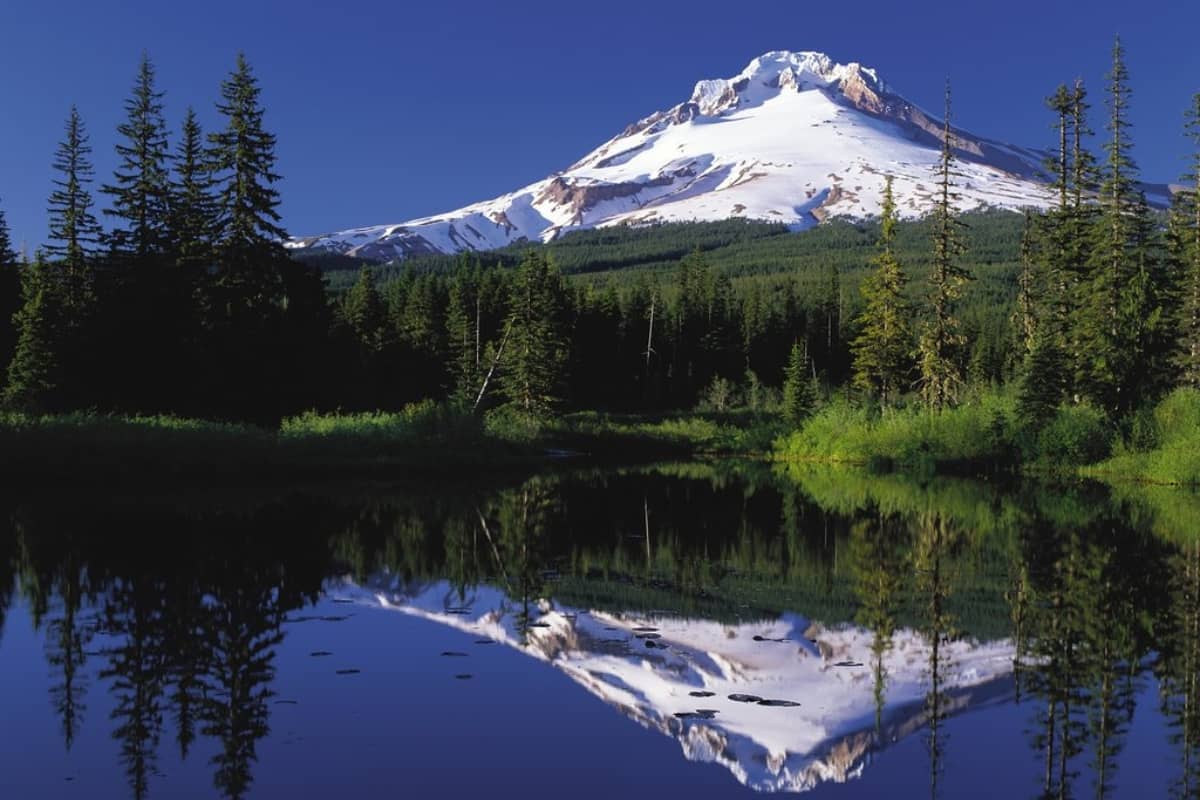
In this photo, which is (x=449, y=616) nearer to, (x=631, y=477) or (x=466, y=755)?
(x=466, y=755)

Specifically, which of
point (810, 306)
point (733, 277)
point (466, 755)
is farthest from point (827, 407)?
point (733, 277)

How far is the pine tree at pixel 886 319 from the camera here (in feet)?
174

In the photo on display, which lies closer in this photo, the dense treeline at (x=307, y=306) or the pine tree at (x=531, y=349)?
the dense treeline at (x=307, y=306)

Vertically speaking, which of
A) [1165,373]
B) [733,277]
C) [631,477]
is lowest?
[631,477]

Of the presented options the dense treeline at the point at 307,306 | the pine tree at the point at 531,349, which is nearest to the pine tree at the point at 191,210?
the dense treeline at the point at 307,306

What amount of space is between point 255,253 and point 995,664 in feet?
111

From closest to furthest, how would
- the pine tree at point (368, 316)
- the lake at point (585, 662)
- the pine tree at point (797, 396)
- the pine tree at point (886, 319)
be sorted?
the lake at point (585, 662), the pine tree at point (886, 319), the pine tree at point (797, 396), the pine tree at point (368, 316)

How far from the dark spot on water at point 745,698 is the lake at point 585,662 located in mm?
74

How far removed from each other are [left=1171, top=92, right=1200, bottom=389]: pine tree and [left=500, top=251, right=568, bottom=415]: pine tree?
30.6 metres

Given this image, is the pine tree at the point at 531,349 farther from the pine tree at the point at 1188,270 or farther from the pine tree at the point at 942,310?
the pine tree at the point at 1188,270

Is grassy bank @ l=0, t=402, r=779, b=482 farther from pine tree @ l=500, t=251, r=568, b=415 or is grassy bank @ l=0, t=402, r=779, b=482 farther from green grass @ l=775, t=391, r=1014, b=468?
green grass @ l=775, t=391, r=1014, b=468

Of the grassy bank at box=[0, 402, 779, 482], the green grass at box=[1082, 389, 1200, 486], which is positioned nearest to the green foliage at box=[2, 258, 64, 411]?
the grassy bank at box=[0, 402, 779, 482]

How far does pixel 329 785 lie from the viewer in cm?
630

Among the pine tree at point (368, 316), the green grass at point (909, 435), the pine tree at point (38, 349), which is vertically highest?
the pine tree at point (368, 316)
